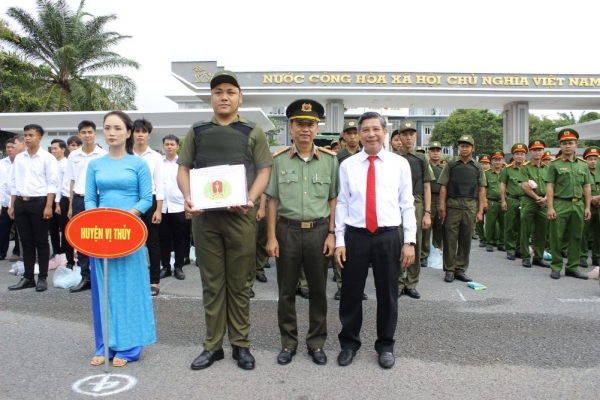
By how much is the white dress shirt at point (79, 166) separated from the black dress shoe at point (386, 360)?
4.35 metres

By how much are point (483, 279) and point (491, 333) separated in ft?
8.82

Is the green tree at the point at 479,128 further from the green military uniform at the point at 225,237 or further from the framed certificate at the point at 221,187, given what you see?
the framed certificate at the point at 221,187

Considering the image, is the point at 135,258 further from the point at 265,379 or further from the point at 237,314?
the point at 265,379

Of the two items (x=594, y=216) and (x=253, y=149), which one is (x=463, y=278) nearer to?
(x=594, y=216)

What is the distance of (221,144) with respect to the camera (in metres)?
3.41

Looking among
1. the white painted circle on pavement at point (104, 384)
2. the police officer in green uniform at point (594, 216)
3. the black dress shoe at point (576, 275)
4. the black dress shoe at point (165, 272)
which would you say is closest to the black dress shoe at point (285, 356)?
the white painted circle on pavement at point (104, 384)

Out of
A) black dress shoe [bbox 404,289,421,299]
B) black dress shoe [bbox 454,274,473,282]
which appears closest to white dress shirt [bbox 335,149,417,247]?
black dress shoe [bbox 404,289,421,299]

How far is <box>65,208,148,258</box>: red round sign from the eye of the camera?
333 cm

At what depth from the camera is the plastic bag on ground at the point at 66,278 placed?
5.85 m

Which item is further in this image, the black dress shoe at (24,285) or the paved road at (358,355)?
the black dress shoe at (24,285)

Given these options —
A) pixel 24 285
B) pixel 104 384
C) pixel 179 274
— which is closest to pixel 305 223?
pixel 104 384

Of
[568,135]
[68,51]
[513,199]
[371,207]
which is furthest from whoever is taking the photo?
[68,51]

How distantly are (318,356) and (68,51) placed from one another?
2396 centimetres

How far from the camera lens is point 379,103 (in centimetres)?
2655
